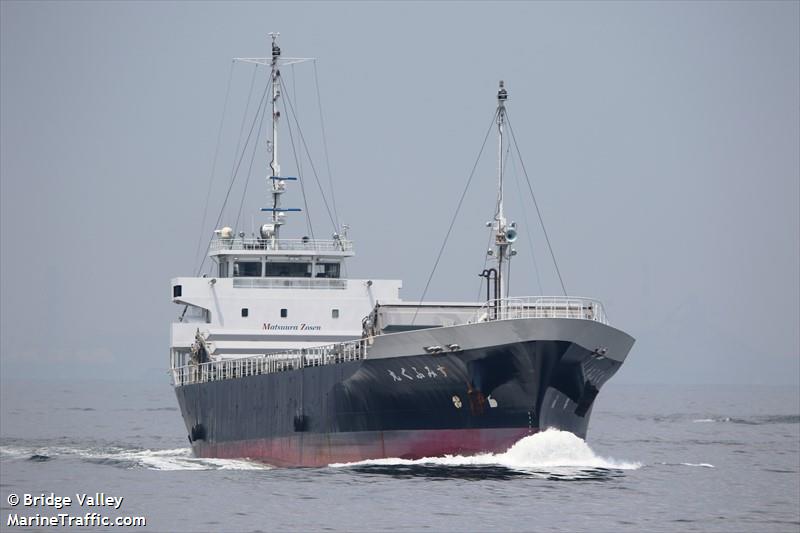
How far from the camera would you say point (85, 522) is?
1373 inches

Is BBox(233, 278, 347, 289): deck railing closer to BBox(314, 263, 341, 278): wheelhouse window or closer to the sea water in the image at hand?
BBox(314, 263, 341, 278): wheelhouse window

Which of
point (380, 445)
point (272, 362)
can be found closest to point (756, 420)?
point (272, 362)

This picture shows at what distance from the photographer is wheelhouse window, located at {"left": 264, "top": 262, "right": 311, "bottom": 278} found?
191 ft

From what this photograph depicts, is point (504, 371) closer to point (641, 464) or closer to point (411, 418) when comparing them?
point (411, 418)

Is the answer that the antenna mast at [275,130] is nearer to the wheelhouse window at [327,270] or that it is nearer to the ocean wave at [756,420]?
the wheelhouse window at [327,270]

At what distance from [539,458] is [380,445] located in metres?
4.91

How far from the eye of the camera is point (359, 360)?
44594mm

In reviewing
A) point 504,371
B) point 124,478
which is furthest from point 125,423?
point 504,371

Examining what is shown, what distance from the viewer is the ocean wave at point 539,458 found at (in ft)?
139

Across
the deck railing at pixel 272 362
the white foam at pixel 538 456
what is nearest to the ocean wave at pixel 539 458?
the white foam at pixel 538 456

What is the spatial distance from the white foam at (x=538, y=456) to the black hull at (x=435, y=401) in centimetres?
23

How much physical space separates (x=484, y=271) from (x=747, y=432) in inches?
1399

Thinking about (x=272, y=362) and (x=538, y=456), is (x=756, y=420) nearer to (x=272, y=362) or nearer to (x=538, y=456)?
(x=272, y=362)

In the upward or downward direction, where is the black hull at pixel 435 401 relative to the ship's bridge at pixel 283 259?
downward
